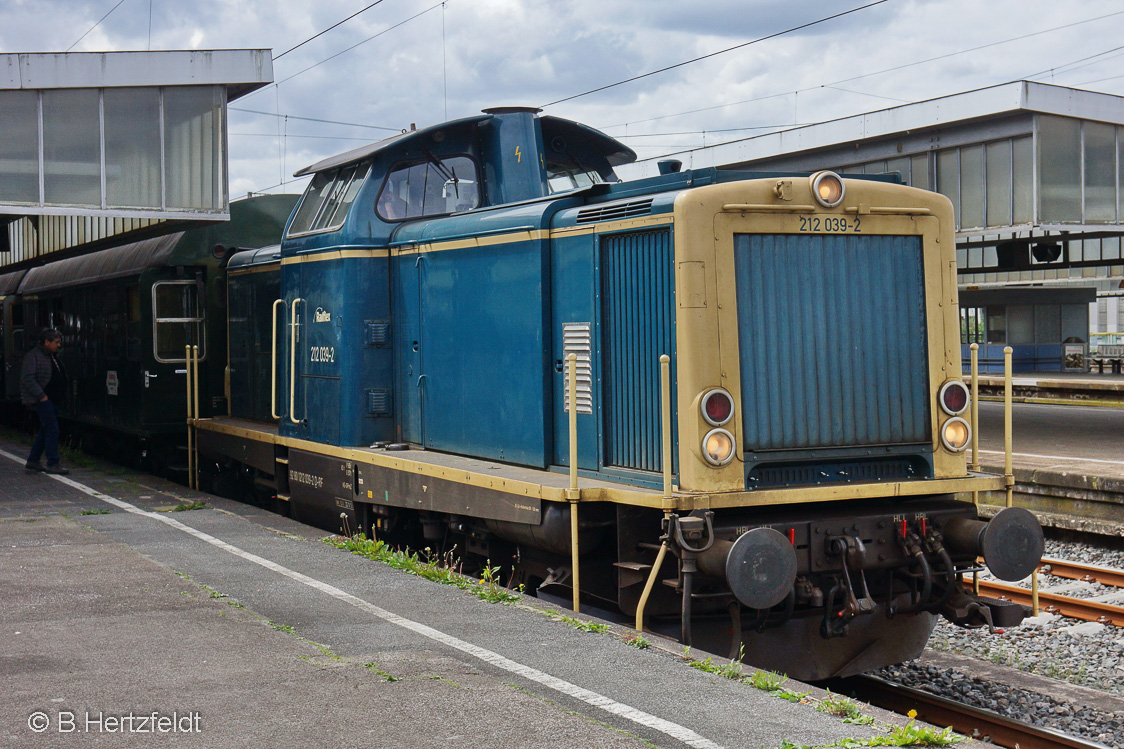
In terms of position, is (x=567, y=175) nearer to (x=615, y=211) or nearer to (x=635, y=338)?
(x=615, y=211)

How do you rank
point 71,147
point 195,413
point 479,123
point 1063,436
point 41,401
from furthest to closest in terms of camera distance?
point 1063,436 < point 71,147 < point 41,401 < point 195,413 < point 479,123

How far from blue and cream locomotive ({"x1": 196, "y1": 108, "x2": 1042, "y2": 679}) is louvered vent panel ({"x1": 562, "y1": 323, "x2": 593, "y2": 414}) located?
2 centimetres

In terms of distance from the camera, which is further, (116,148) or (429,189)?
(116,148)

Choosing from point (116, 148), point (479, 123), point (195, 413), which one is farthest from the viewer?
point (116, 148)

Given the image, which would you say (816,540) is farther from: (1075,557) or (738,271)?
(1075,557)

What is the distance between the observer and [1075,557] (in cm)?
1028

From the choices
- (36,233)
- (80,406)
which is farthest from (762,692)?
(36,233)

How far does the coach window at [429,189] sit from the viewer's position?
8039 millimetres

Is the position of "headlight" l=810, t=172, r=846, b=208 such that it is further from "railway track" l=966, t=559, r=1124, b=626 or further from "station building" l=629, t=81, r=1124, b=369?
"station building" l=629, t=81, r=1124, b=369

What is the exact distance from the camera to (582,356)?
634 cm

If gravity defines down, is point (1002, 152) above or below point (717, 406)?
above

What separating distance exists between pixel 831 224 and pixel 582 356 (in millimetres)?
1649

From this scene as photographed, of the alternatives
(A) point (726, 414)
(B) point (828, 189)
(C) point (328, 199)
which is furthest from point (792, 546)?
(C) point (328, 199)

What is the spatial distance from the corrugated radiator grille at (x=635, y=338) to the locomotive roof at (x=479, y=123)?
2345mm
